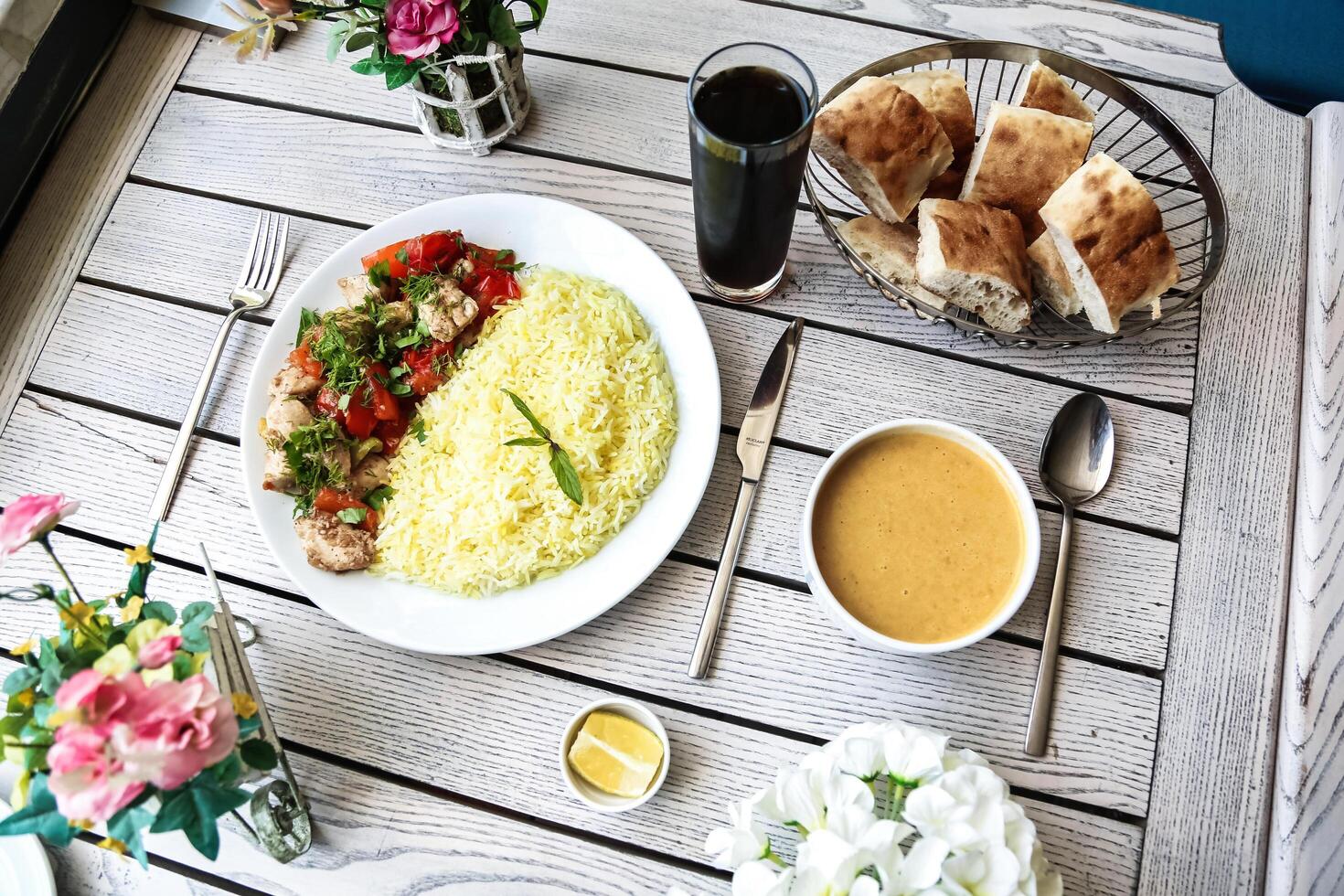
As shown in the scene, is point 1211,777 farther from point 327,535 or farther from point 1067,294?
point 327,535

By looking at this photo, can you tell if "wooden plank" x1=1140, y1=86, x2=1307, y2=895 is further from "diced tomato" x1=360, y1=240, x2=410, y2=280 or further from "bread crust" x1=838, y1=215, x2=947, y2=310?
"diced tomato" x1=360, y1=240, x2=410, y2=280

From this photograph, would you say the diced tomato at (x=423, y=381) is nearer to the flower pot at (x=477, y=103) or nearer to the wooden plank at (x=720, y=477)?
the wooden plank at (x=720, y=477)

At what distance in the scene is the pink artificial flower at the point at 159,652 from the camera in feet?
2.93

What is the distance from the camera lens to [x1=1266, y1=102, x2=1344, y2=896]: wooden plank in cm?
119

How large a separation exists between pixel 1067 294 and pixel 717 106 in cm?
59

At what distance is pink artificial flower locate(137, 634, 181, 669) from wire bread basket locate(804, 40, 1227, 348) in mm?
1009

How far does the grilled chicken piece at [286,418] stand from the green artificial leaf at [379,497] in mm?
141

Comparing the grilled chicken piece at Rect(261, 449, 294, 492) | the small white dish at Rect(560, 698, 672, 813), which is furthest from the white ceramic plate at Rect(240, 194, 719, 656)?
the small white dish at Rect(560, 698, 672, 813)

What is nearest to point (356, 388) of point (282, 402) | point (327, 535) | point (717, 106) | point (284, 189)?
point (282, 402)

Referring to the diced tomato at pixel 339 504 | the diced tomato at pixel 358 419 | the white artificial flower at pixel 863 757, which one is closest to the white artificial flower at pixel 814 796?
the white artificial flower at pixel 863 757

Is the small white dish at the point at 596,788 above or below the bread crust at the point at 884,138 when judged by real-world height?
below

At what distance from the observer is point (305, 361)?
1403 mm

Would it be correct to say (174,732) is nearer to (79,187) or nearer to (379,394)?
(379,394)

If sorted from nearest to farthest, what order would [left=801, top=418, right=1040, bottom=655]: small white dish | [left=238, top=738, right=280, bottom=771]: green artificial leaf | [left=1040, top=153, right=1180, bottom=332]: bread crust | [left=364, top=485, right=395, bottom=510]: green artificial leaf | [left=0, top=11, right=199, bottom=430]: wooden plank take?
1. [left=238, top=738, right=280, bottom=771]: green artificial leaf
2. [left=801, top=418, right=1040, bottom=655]: small white dish
3. [left=1040, top=153, right=1180, bottom=332]: bread crust
4. [left=364, top=485, right=395, bottom=510]: green artificial leaf
5. [left=0, top=11, right=199, bottom=430]: wooden plank
